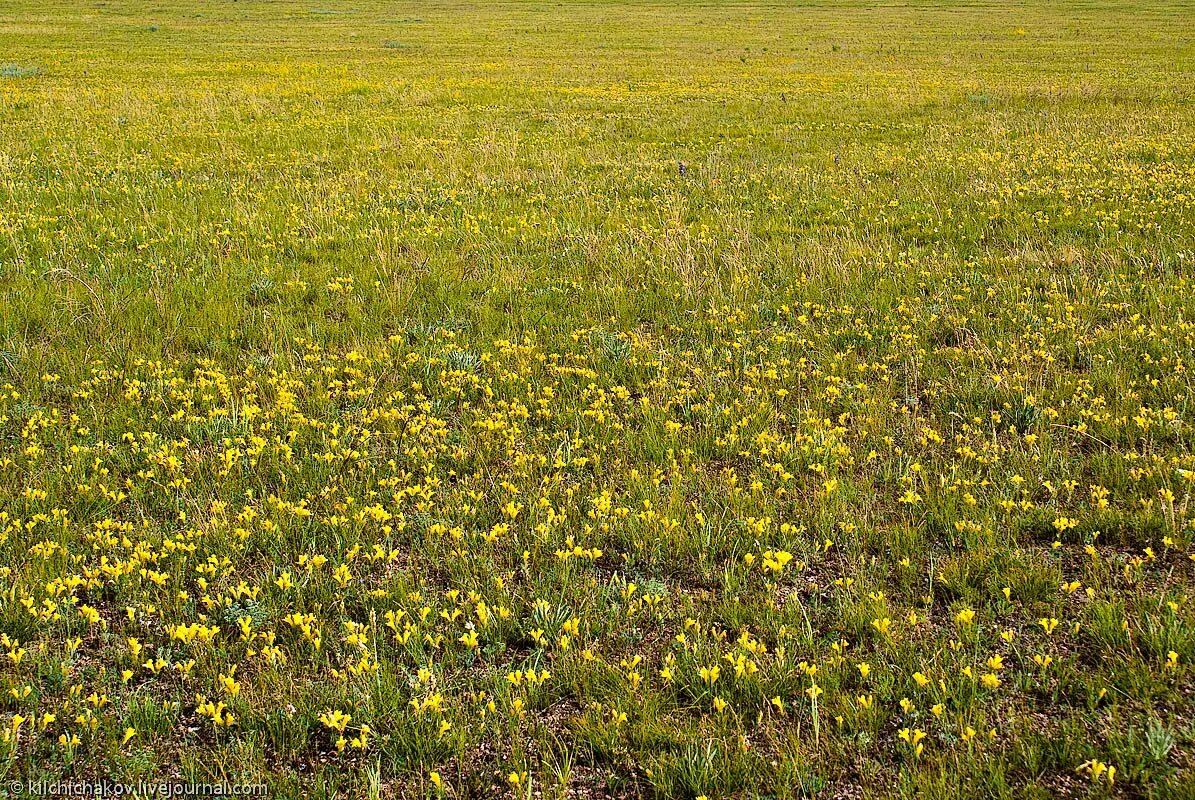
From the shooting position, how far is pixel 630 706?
3840mm

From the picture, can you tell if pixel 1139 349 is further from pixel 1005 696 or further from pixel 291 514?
pixel 291 514

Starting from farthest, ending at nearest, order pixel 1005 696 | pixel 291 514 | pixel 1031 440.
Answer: pixel 1031 440
pixel 291 514
pixel 1005 696

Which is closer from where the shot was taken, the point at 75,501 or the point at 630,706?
the point at 630,706

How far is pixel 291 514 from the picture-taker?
5.27m

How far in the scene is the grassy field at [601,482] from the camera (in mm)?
3691

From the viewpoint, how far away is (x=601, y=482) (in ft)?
18.8

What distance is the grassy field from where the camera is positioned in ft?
12.1

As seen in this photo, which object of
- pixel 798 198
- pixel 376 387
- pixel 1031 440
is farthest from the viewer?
pixel 798 198

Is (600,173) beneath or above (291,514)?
above

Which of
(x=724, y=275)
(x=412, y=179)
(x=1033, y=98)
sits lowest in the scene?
(x=724, y=275)

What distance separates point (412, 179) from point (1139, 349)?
11.9 m

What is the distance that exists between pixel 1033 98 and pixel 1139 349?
21849 millimetres

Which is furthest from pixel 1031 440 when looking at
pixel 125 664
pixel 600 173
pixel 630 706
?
pixel 600 173

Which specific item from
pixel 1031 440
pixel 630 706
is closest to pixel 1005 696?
pixel 630 706
